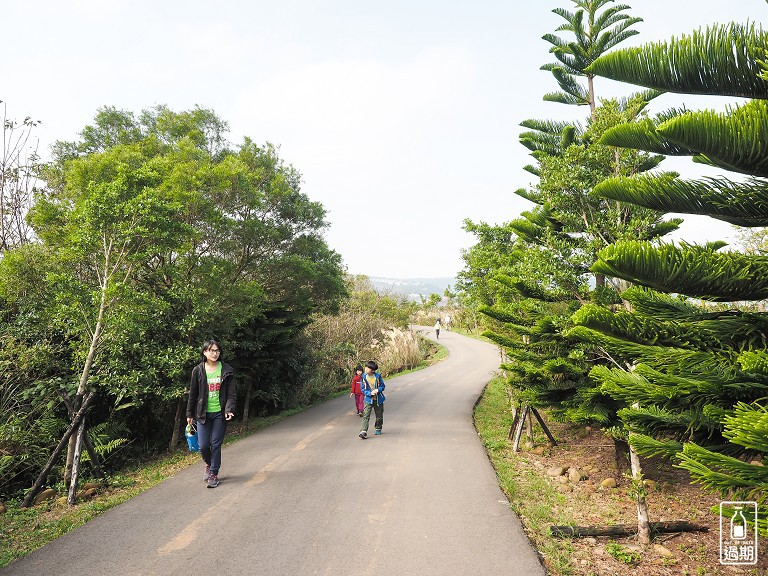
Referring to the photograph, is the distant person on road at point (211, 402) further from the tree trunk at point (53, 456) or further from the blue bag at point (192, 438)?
the tree trunk at point (53, 456)

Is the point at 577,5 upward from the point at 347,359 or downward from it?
upward

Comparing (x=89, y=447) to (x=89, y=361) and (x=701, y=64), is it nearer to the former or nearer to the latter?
(x=89, y=361)

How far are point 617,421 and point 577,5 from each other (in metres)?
6.86

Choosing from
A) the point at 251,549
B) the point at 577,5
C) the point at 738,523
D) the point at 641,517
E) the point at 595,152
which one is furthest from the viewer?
the point at 577,5

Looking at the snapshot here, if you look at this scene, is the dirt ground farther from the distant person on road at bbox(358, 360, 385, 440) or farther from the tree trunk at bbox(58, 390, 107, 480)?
the tree trunk at bbox(58, 390, 107, 480)

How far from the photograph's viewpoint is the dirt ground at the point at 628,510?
3.64m

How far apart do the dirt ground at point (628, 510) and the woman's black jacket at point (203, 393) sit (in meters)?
4.08

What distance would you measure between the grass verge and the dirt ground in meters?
0.13

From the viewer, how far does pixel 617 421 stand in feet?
18.7

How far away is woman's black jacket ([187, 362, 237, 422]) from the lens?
5133mm

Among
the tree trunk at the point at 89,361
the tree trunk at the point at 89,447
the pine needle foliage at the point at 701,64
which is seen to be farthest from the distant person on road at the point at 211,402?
the pine needle foliage at the point at 701,64

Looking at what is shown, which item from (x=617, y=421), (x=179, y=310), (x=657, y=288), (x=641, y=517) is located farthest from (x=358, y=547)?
(x=179, y=310)

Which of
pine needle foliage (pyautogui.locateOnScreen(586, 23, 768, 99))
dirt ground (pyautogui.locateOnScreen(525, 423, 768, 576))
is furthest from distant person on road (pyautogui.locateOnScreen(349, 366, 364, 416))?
pine needle foliage (pyautogui.locateOnScreen(586, 23, 768, 99))

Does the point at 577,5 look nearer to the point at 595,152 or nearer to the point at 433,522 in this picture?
the point at 595,152
